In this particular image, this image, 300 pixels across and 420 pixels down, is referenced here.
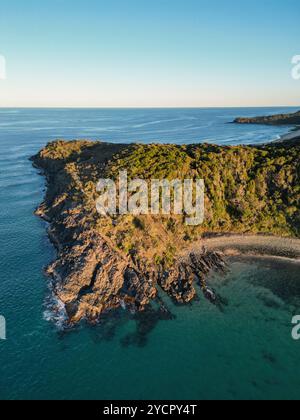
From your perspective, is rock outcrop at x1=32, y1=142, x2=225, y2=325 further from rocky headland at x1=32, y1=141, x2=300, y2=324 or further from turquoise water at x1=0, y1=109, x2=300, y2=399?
turquoise water at x1=0, y1=109, x2=300, y2=399

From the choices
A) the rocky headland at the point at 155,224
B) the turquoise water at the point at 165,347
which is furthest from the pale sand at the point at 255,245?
the turquoise water at the point at 165,347

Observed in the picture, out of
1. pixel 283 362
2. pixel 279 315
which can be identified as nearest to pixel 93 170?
pixel 279 315

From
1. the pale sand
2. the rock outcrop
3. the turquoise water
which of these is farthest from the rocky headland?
the turquoise water

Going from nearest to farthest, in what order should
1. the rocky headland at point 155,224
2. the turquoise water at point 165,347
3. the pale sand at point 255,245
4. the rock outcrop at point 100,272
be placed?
the turquoise water at point 165,347 < the rock outcrop at point 100,272 < the rocky headland at point 155,224 < the pale sand at point 255,245

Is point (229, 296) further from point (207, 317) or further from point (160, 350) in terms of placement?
point (160, 350)

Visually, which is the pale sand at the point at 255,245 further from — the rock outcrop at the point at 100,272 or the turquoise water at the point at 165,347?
the turquoise water at the point at 165,347

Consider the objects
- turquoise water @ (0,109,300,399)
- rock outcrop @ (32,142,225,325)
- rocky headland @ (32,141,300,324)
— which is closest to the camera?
turquoise water @ (0,109,300,399)

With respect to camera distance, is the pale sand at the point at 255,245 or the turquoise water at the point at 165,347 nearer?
the turquoise water at the point at 165,347
